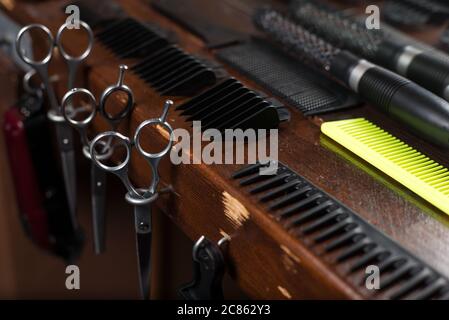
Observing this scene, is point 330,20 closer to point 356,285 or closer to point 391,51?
point 391,51

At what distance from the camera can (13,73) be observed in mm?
1108

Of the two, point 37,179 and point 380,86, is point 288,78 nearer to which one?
point 380,86

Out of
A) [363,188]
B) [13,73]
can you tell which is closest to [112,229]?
[13,73]

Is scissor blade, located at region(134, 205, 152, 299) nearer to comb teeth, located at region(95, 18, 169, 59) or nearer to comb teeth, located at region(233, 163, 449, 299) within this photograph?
comb teeth, located at region(233, 163, 449, 299)

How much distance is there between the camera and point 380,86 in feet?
2.22

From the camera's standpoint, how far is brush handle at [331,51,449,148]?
2.04ft

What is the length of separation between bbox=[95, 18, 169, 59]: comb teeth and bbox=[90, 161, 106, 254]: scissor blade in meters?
0.15

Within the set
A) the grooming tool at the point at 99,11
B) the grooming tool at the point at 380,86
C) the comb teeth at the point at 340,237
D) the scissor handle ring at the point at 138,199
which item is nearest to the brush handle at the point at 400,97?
the grooming tool at the point at 380,86

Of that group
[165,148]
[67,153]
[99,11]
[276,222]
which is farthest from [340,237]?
[99,11]

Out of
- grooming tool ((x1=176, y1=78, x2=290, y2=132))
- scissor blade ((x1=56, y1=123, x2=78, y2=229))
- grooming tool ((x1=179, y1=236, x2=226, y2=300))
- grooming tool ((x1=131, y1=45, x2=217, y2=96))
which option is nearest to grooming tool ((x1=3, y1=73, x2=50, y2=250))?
scissor blade ((x1=56, y1=123, x2=78, y2=229))

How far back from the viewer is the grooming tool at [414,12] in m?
0.96

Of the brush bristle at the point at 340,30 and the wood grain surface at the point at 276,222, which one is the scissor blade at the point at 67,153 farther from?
the brush bristle at the point at 340,30

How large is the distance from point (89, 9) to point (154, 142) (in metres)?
0.36

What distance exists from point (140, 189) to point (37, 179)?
0.39m
